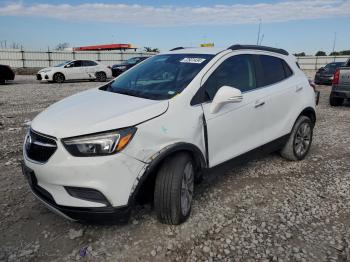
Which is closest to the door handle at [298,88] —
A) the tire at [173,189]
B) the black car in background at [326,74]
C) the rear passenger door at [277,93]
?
the rear passenger door at [277,93]

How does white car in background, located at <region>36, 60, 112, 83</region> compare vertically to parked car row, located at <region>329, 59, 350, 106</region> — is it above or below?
below

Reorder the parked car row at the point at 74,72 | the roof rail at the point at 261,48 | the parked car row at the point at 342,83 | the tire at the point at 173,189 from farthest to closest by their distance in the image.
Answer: the parked car row at the point at 74,72, the parked car row at the point at 342,83, the roof rail at the point at 261,48, the tire at the point at 173,189

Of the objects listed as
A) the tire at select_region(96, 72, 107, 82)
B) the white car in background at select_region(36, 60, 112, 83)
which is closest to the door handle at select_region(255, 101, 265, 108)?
the white car in background at select_region(36, 60, 112, 83)

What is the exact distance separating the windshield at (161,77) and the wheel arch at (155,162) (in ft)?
1.70

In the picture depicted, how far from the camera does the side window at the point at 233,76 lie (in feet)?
11.5

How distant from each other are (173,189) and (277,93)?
2231mm

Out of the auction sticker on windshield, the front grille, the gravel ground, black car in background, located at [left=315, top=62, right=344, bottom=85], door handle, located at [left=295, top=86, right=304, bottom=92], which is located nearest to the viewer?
the front grille

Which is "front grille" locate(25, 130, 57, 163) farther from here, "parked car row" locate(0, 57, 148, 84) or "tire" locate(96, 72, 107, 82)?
"tire" locate(96, 72, 107, 82)

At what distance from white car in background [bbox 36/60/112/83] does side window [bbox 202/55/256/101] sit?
16.9m

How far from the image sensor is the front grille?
275 centimetres

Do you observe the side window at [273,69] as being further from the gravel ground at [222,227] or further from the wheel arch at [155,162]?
the wheel arch at [155,162]

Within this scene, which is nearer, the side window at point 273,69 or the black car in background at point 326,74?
the side window at point 273,69

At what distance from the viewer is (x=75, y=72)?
64.3 feet

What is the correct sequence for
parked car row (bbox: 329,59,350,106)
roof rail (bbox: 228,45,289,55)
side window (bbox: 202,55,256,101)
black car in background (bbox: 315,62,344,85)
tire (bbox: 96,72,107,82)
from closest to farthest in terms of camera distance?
side window (bbox: 202,55,256,101) < roof rail (bbox: 228,45,289,55) < parked car row (bbox: 329,59,350,106) < black car in background (bbox: 315,62,344,85) < tire (bbox: 96,72,107,82)
